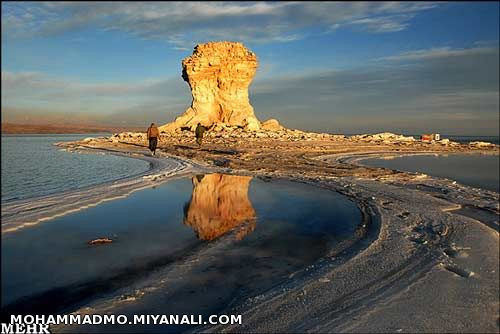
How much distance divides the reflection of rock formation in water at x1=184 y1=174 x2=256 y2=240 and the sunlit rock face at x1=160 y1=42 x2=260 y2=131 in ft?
148

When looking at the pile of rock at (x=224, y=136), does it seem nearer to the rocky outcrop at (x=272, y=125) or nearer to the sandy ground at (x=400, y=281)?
the rocky outcrop at (x=272, y=125)

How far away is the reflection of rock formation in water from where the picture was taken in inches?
345

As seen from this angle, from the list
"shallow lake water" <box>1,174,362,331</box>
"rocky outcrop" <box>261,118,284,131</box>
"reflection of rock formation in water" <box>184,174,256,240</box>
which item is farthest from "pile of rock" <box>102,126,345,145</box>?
"shallow lake water" <box>1,174,362,331</box>

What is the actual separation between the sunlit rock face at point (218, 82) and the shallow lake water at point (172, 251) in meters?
49.7

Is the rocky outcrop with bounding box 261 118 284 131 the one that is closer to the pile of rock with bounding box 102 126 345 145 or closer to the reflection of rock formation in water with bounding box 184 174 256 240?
the pile of rock with bounding box 102 126 345 145

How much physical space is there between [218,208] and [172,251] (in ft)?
12.7

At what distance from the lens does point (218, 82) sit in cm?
6128

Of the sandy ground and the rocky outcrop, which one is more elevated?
the rocky outcrop

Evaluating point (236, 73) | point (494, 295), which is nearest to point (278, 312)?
point (494, 295)

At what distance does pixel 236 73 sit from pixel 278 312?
5854 centimetres

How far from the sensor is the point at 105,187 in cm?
1380

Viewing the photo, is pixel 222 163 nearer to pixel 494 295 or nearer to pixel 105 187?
pixel 105 187

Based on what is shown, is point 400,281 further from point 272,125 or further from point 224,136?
point 272,125

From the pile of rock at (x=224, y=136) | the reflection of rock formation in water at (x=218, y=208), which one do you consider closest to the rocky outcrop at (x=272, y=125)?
the pile of rock at (x=224, y=136)
